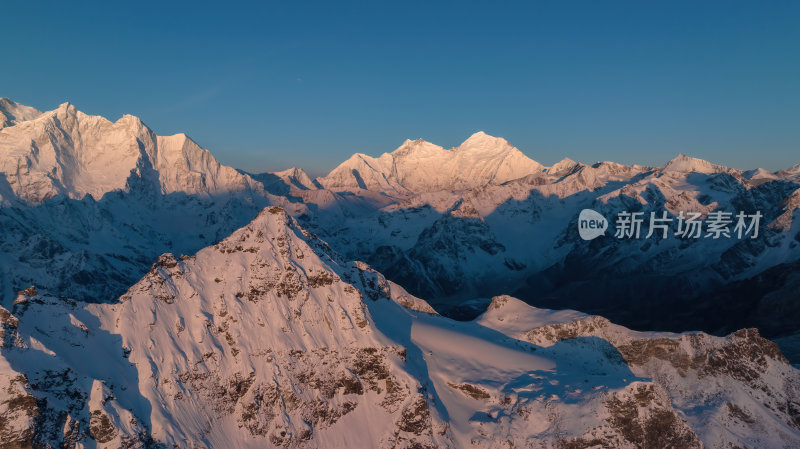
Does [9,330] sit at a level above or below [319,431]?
above

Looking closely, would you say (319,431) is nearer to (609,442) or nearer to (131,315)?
(131,315)

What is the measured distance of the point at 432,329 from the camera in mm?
129250

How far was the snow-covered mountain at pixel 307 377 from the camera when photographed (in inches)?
3324

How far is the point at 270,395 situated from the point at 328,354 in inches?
542

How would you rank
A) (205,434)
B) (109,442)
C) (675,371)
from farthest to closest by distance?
(675,371), (205,434), (109,442)

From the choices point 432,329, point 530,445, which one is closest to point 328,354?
point 432,329

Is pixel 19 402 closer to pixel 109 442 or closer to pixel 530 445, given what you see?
pixel 109 442

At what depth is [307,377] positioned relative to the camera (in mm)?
99938

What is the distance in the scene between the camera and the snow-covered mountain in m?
84.4

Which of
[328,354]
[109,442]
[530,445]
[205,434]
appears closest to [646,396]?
[530,445]

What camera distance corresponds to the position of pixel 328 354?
103 meters

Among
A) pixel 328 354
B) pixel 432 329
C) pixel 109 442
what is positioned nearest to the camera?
pixel 109 442

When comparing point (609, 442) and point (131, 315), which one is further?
point (131, 315)

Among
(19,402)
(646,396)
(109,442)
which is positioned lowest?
(646,396)
